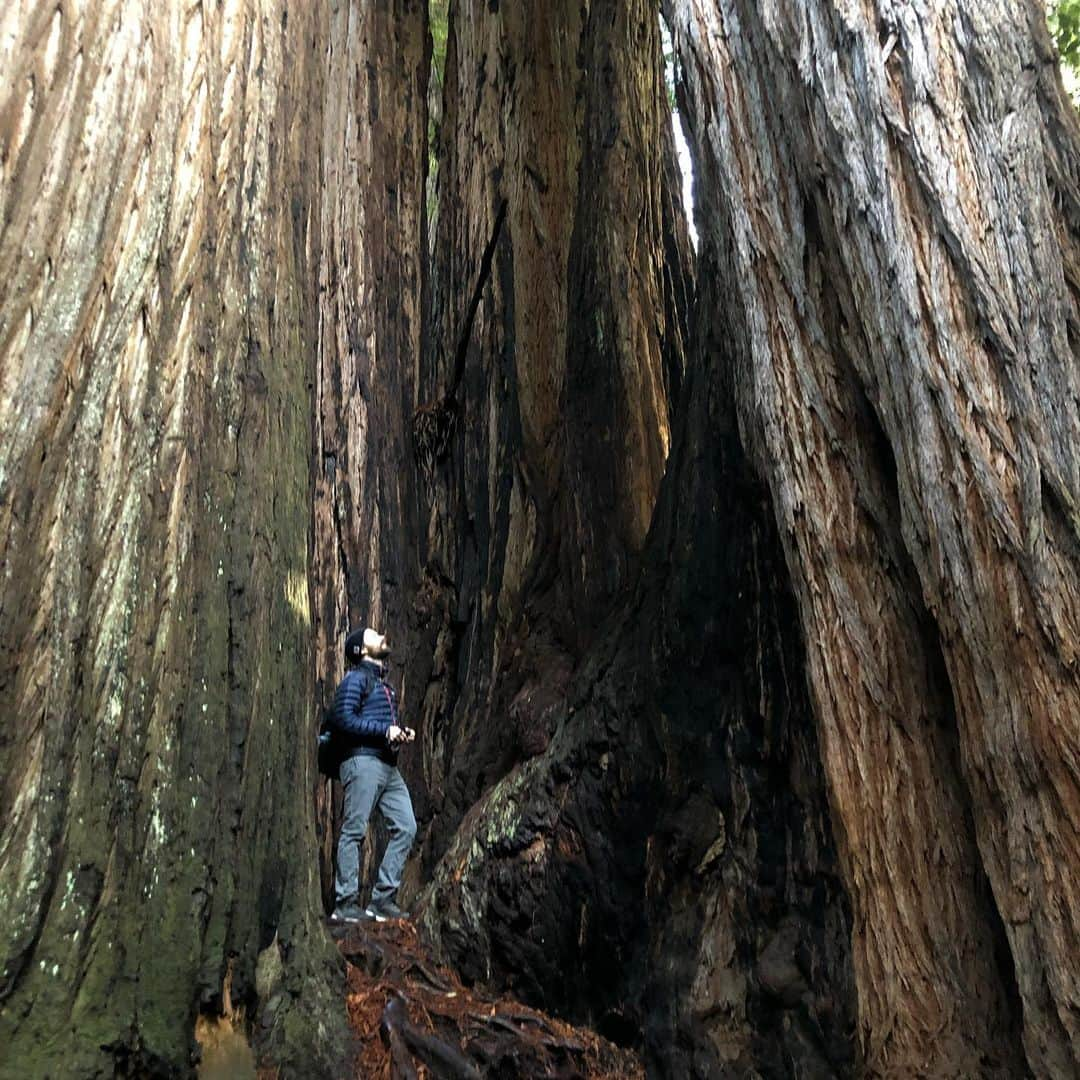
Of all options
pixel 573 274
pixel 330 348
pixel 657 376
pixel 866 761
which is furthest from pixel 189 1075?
pixel 330 348

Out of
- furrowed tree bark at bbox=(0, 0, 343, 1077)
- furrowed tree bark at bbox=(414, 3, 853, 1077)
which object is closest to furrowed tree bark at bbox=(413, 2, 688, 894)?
furrowed tree bark at bbox=(414, 3, 853, 1077)

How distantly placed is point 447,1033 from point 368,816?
147 centimetres

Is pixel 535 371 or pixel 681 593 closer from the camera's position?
pixel 681 593

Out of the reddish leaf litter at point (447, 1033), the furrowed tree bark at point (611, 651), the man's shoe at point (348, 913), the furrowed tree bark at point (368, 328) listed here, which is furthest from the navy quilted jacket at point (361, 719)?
the reddish leaf litter at point (447, 1033)

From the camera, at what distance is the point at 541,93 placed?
6.47m

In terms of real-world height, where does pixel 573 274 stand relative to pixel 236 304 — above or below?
above

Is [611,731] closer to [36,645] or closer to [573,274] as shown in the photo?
[36,645]

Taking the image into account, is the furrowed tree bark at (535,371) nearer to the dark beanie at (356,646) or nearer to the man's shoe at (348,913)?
the man's shoe at (348,913)

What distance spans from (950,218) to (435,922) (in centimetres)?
271

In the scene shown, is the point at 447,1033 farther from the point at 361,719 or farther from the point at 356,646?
the point at 356,646

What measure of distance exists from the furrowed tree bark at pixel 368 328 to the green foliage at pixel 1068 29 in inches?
156

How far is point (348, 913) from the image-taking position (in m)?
4.32

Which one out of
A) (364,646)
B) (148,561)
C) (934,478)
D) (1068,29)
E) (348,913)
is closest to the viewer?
(148,561)

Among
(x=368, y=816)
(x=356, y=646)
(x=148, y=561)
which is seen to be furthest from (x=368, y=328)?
(x=148, y=561)
